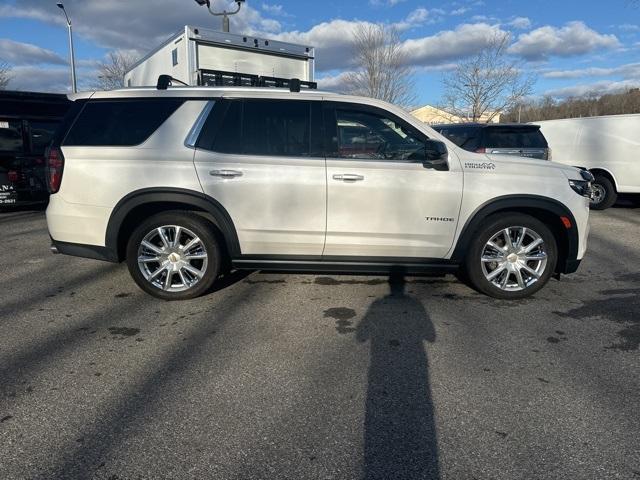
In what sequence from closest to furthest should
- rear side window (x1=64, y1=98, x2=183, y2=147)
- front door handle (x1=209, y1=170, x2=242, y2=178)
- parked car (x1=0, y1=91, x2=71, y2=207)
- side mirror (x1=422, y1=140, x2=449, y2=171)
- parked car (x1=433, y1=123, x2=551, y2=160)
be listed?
side mirror (x1=422, y1=140, x2=449, y2=171) → front door handle (x1=209, y1=170, x2=242, y2=178) → rear side window (x1=64, y1=98, x2=183, y2=147) → parked car (x1=0, y1=91, x2=71, y2=207) → parked car (x1=433, y1=123, x2=551, y2=160)

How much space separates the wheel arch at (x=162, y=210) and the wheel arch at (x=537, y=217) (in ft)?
7.01

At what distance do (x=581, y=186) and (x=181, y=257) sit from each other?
3.88 meters

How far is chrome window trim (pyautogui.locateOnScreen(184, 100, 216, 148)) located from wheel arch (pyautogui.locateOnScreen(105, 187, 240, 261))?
44 cm

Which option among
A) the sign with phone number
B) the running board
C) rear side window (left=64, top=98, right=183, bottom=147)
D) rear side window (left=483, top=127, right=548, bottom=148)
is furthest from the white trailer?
the running board

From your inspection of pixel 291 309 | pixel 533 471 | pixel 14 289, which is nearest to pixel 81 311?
pixel 14 289

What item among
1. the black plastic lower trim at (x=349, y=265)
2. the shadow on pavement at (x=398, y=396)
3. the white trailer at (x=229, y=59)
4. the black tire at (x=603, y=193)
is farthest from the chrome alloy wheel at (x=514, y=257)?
the black tire at (x=603, y=193)

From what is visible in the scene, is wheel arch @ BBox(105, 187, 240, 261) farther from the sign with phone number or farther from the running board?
the sign with phone number

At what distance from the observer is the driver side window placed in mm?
4441

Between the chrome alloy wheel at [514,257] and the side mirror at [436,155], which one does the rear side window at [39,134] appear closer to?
the side mirror at [436,155]

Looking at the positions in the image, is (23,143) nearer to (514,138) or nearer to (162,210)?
(162,210)

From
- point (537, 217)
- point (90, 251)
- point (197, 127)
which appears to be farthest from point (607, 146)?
point (90, 251)

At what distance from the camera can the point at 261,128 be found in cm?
447

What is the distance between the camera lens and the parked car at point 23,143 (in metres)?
8.84

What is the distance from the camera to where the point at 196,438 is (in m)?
2.51
